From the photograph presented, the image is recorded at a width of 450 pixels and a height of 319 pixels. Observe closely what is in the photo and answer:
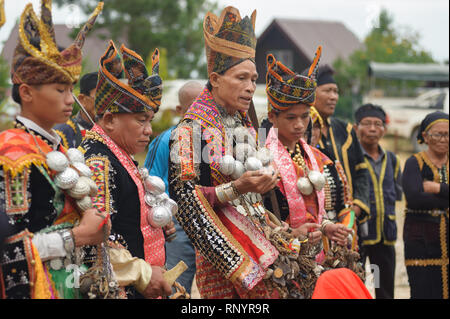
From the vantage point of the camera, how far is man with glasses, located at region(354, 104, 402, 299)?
6246 millimetres

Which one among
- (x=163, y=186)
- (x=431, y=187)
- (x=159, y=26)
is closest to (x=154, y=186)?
(x=163, y=186)

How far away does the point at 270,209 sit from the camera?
156 inches

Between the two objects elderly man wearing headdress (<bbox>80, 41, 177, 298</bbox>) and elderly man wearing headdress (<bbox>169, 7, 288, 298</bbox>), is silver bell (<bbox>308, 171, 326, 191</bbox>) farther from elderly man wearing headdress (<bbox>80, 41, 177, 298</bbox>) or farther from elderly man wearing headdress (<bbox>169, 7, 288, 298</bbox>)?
elderly man wearing headdress (<bbox>80, 41, 177, 298</bbox>)

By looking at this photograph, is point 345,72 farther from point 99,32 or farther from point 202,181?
point 202,181

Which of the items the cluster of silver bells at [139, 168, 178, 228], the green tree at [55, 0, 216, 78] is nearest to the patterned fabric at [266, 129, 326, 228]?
the cluster of silver bells at [139, 168, 178, 228]

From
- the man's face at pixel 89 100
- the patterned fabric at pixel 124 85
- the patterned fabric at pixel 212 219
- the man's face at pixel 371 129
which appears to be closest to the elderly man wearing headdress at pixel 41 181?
the patterned fabric at pixel 124 85

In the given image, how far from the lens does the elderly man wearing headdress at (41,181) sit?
2.53 metres

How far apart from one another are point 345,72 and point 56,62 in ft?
86.5

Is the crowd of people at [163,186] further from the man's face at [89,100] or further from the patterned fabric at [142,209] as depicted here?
the man's face at [89,100]

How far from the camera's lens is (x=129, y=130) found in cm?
329

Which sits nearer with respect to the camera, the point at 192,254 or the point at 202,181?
the point at 202,181

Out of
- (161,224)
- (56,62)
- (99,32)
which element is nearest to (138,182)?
(161,224)
